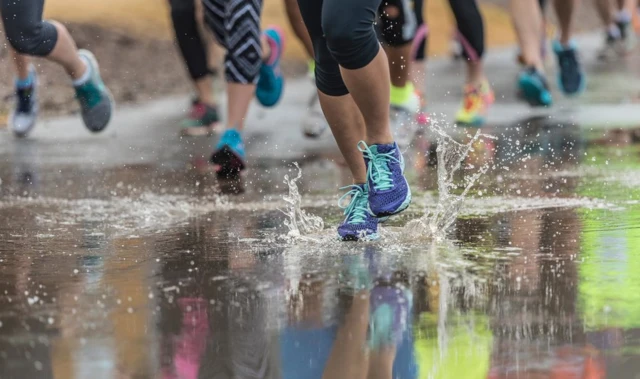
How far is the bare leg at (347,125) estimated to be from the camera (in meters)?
4.55

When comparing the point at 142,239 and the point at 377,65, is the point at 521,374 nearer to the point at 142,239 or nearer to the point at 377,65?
the point at 377,65

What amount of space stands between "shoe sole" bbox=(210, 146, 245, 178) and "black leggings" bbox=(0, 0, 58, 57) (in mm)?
1026

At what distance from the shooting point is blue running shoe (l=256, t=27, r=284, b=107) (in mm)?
7789

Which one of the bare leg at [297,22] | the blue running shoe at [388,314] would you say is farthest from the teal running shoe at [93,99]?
the blue running shoe at [388,314]

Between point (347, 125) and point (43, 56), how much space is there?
8.50 ft

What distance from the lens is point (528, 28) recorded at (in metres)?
8.46

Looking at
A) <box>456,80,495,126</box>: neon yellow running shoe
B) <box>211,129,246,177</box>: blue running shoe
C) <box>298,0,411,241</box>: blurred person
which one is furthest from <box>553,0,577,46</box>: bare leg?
<box>298,0,411,241</box>: blurred person

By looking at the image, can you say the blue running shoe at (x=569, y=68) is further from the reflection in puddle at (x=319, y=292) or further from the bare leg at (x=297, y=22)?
the reflection in puddle at (x=319, y=292)

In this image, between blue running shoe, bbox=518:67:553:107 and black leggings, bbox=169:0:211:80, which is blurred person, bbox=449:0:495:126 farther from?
black leggings, bbox=169:0:211:80

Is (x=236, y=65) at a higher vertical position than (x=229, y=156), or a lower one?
higher

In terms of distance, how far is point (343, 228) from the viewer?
4465 mm

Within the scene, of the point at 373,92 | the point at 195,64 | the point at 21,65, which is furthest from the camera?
the point at 195,64

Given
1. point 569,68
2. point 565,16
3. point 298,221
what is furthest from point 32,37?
point 569,68

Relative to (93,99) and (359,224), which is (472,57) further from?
(359,224)
